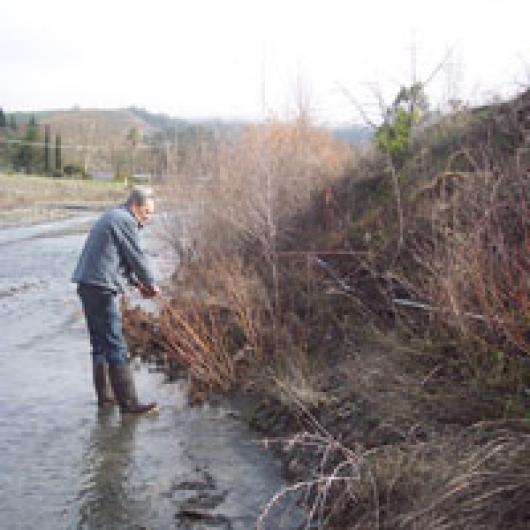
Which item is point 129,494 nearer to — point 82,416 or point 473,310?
point 82,416

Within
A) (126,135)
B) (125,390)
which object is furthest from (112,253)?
(126,135)

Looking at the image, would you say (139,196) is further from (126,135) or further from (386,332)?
(126,135)

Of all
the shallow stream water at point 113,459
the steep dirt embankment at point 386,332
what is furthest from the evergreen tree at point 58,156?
the shallow stream water at point 113,459

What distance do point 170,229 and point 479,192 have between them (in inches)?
266

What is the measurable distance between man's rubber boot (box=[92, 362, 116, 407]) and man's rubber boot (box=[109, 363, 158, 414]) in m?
0.22

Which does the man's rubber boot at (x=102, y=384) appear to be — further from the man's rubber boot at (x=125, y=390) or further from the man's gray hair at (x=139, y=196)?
the man's gray hair at (x=139, y=196)

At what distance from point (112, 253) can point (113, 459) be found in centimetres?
200

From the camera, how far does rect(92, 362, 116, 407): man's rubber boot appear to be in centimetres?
840

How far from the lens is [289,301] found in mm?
10156

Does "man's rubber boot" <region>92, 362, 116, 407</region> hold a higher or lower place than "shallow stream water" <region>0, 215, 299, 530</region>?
higher

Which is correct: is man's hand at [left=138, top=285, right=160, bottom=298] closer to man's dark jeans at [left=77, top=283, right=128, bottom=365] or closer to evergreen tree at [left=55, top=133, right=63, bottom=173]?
man's dark jeans at [left=77, top=283, right=128, bottom=365]

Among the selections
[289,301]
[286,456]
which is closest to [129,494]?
[286,456]

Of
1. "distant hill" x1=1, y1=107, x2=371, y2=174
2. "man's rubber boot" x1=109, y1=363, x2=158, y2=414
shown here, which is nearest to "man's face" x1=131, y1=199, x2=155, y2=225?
"man's rubber boot" x1=109, y1=363, x2=158, y2=414

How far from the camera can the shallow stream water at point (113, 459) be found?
596 centimetres
